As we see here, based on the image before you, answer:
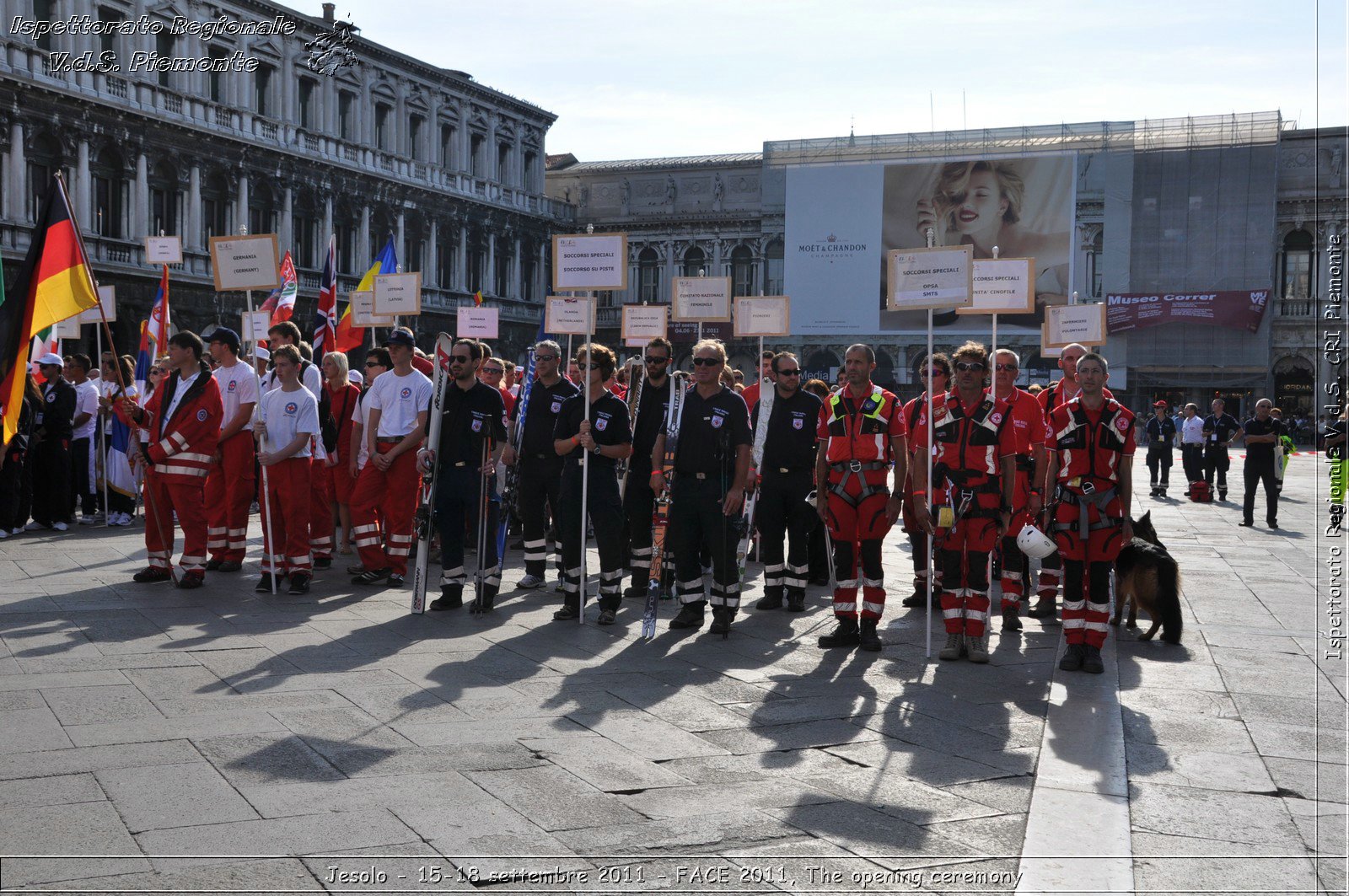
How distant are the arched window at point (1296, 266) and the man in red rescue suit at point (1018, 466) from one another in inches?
1871

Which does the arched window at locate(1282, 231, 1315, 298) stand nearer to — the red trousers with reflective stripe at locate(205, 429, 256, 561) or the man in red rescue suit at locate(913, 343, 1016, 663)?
the man in red rescue suit at locate(913, 343, 1016, 663)

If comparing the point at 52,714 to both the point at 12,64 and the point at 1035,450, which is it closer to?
the point at 1035,450

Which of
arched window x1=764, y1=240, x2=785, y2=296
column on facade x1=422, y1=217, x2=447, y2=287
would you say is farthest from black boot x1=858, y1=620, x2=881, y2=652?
arched window x1=764, y1=240, x2=785, y2=296

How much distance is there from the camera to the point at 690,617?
7727 millimetres

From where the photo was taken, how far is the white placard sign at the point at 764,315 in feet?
43.3

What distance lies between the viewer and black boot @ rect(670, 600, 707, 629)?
302 inches

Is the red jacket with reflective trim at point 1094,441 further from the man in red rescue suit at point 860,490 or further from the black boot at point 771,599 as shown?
the black boot at point 771,599

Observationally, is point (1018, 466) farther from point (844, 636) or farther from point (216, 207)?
point (216, 207)

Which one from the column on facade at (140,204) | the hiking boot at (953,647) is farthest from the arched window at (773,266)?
the hiking boot at (953,647)

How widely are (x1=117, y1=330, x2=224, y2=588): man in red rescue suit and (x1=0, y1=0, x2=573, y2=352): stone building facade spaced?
2484 centimetres

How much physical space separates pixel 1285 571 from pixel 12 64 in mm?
31568

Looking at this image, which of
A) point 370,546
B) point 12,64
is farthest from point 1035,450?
point 12,64

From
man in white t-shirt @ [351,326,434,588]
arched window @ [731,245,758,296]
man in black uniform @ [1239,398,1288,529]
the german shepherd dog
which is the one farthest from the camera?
arched window @ [731,245,758,296]

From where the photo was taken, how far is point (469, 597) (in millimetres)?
8789
